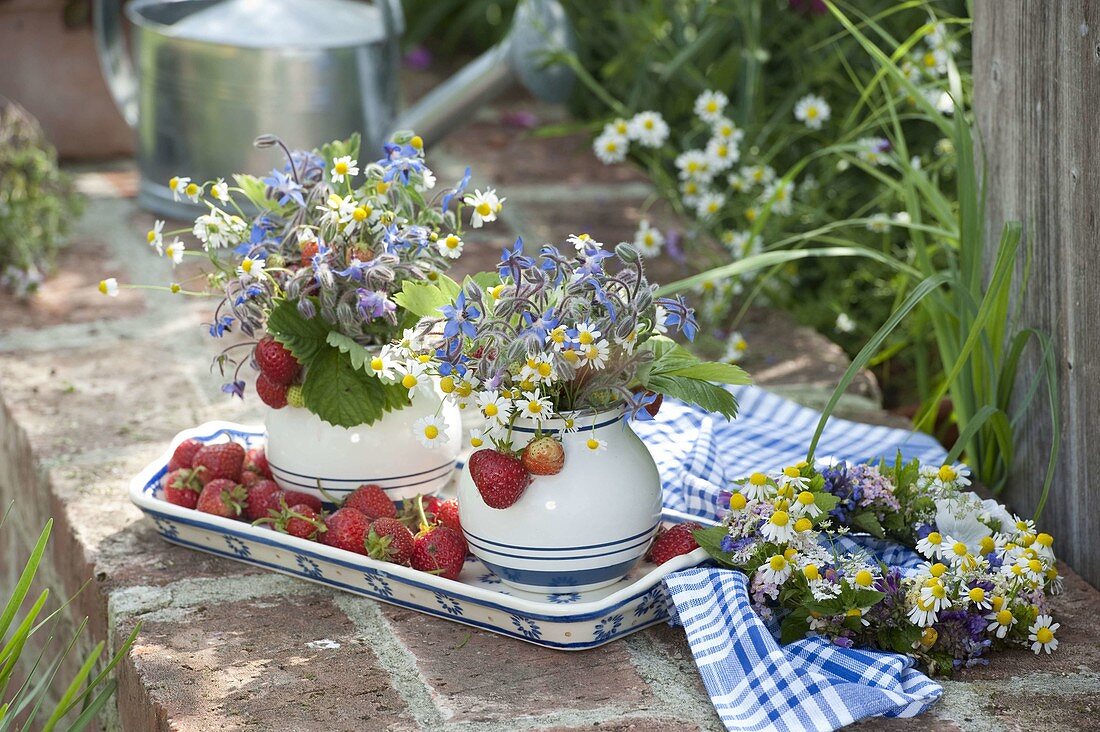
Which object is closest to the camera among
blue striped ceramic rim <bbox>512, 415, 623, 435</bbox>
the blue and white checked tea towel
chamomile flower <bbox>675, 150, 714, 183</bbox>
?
the blue and white checked tea towel

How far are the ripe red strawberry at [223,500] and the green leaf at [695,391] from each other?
1.60 ft

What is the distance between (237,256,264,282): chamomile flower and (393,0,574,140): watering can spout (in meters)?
1.24

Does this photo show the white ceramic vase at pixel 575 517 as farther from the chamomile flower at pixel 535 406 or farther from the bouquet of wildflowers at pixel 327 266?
the bouquet of wildflowers at pixel 327 266

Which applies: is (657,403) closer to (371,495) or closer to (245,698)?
(371,495)

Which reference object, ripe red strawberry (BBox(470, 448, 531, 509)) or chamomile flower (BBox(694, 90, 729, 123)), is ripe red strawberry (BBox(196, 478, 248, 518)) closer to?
ripe red strawberry (BBox(470, 448, 531, 509))

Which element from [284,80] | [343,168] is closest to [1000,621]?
[343,168]

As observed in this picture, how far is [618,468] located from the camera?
127 cm

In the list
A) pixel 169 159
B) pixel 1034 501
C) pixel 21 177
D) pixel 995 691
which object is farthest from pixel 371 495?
pixel 169 159

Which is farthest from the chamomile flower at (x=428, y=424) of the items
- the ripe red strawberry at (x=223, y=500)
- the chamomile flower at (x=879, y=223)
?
the chamomile flower at (x=879, y=223)

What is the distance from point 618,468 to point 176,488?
1.72 ft

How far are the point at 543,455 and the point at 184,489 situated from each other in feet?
1.55

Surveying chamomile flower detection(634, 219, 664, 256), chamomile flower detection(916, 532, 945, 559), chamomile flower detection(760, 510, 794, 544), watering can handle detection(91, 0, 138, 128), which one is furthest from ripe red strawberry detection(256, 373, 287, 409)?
watering can handle detection(91, 0, 138, 128)

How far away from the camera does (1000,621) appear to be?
1223 mm

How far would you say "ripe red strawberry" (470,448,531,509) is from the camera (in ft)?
3.99
